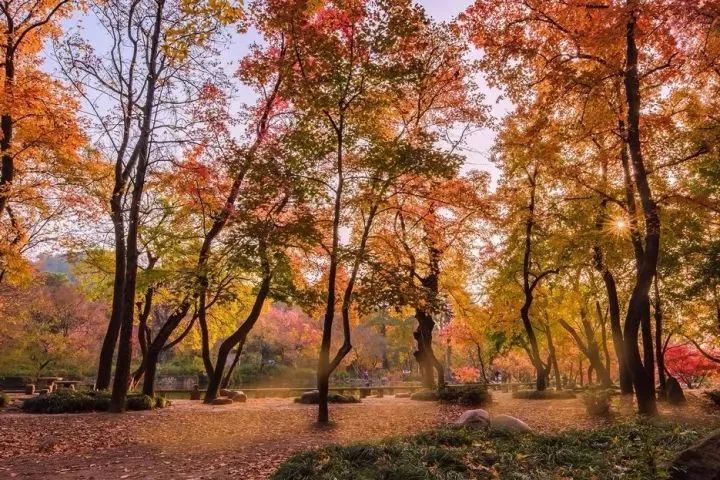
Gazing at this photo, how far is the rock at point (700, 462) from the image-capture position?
4457 millimetres

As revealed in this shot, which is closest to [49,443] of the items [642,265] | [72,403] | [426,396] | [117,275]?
[72,403]

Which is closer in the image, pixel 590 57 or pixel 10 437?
pixel 10 437

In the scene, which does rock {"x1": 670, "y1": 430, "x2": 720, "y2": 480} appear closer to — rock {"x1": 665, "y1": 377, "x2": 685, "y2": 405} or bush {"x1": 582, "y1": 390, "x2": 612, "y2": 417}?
bush {"x1": 582, "y1": 390, "x2": 612, "y2": 417}

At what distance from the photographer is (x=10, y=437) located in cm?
969

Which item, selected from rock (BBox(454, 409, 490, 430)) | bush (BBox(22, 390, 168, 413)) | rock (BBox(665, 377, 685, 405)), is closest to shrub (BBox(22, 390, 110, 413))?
bush (BBox(22, 390, 168, 413))

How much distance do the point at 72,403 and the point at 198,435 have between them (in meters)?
5.99

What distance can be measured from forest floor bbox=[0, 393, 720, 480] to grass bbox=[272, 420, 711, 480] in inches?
60.5

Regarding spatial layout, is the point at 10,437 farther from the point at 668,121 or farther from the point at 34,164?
the point at 668,121

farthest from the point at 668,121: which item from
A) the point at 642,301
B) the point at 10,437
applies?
the point at 10,437

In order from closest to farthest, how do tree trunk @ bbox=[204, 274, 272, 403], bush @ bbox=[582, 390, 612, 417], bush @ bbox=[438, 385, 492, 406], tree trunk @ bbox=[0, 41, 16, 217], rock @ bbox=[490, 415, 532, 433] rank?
1. rock @ bbox=[490, 415, 532, 433]
2. bush @ bbox=[582, 390, 612, 417]
3. tree trunk @ bbox=[0, 41, 16, 217]
4. bush @ bbox=[438, 385, 492, 406]
5. tree trunk @ bbox=[204, 274, 272, 403]

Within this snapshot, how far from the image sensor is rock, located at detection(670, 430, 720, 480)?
4.46 metres

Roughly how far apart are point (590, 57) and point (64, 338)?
35.8 metres

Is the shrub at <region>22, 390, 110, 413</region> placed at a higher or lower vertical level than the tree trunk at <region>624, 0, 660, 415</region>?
lower

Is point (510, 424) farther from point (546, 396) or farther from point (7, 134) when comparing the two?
point (7, 134)
